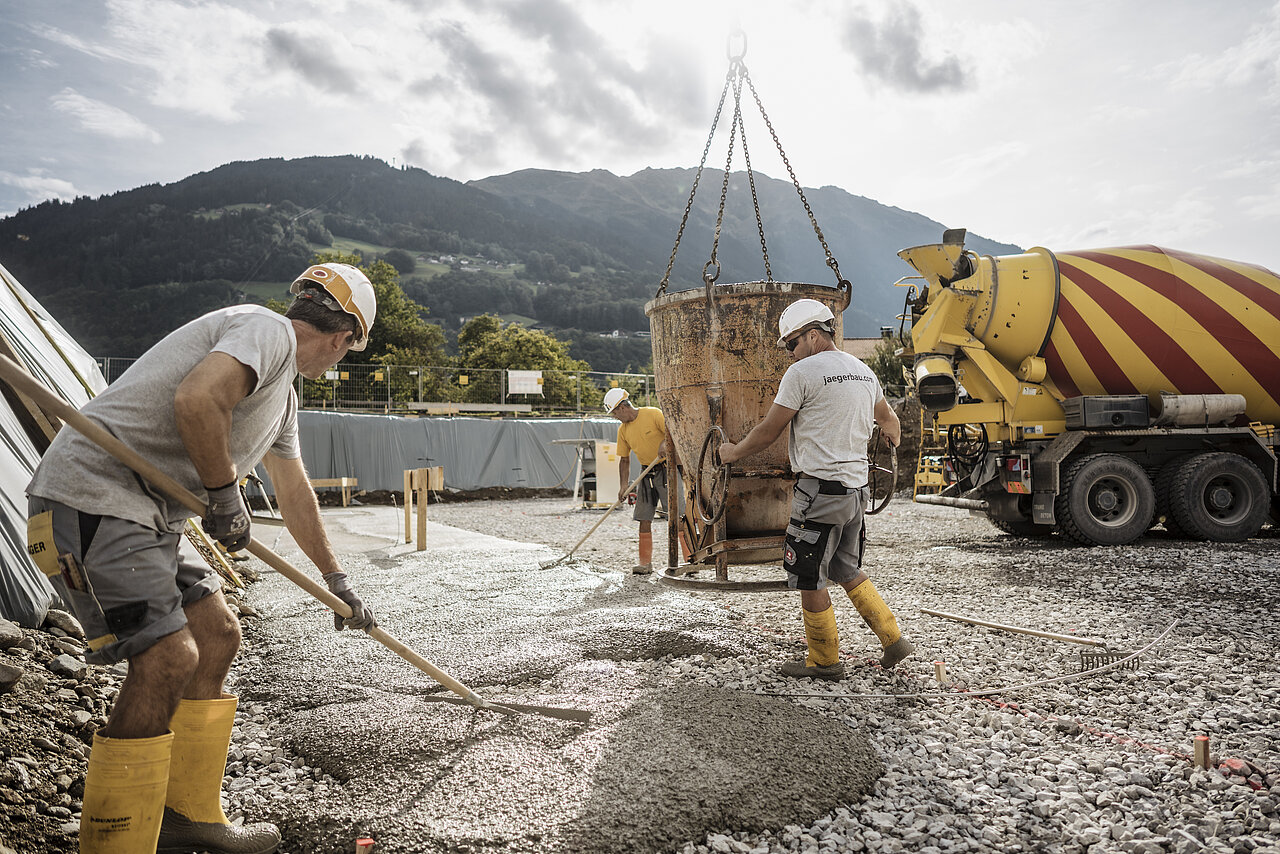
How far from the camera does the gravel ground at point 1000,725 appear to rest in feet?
7.30

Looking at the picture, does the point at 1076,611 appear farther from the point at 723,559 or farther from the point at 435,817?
the point at 435,817

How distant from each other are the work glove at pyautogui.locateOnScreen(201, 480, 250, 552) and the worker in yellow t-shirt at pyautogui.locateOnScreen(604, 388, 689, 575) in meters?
4.67

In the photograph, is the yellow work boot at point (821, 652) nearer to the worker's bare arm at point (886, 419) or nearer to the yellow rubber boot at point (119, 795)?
the worker's bare arm at point (886, 419)

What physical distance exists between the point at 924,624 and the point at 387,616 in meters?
3.53

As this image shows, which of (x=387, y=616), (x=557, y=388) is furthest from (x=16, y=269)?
(x=387, y=616)

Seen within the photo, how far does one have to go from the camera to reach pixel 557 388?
26.6 m

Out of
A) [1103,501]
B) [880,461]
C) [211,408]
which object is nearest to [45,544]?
[211,408]

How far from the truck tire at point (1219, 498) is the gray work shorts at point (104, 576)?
346 inches

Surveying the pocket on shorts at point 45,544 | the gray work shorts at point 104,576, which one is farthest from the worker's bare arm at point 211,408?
the pocket on shorts at point 45,544

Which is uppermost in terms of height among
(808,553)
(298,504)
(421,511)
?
(298,504)

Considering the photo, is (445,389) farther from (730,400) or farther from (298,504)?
(298,504)

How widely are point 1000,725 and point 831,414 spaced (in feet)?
4.84

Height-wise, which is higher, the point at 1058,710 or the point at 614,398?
the point at 614,398

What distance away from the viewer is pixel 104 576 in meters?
1.83
